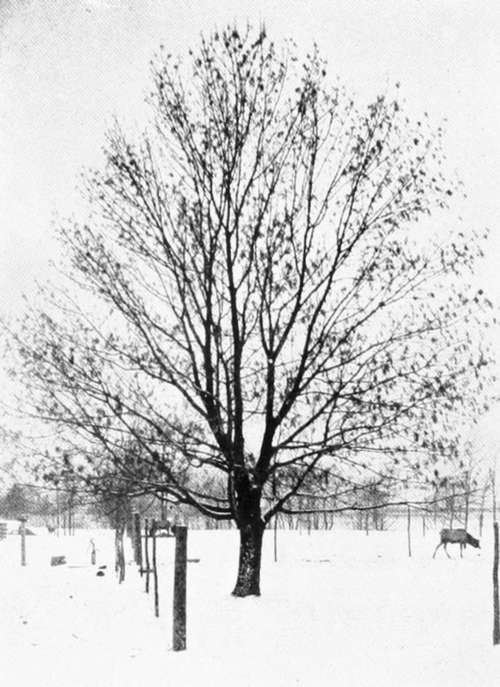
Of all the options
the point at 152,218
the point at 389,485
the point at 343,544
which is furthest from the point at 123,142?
the point at 343,544

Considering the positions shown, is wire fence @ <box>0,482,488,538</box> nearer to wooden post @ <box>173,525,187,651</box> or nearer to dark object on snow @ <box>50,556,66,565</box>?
dark object on snow @ <box>50,556,66,565</box>

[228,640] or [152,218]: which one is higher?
[152,218]

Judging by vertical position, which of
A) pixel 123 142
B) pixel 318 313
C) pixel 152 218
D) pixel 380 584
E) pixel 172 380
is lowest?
pixel 380 584

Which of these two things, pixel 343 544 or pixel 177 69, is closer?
pixel 177 69

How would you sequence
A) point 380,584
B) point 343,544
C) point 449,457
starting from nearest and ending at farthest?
point 449,457
point 380,584
point 343,544

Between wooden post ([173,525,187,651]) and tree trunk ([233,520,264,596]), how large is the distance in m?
4.41

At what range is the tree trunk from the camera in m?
13.9

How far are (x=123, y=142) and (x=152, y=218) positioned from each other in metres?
1.54

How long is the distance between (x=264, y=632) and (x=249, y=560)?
347cm

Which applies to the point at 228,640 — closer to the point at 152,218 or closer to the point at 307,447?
the point at 307,447

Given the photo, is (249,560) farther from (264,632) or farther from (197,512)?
(197,512)

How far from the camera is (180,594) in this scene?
31.1 ft

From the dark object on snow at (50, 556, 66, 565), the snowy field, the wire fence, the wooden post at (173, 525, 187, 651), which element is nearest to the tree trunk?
the snowy field

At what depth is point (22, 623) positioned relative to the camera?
1228cm
